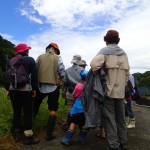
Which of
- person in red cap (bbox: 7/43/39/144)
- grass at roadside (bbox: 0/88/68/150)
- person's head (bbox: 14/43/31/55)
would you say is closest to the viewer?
grass at roadside (bbox: 0/88/68/150)

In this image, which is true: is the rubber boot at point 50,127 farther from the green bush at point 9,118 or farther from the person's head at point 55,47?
the person's head at point 55,47

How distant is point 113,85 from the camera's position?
532cm

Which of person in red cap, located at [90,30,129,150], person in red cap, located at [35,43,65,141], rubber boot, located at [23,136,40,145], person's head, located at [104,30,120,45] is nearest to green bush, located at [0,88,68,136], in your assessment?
rubber boot, located at [23,136,40,145]

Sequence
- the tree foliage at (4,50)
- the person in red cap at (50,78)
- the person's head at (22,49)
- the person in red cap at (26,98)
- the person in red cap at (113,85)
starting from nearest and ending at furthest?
the person in red cap at (113,85) < the person in red cap at (26,98) < the person's head at (22,49) < the person in red cap at (50,78) < the tree foliage at (4,50)

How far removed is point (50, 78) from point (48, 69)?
19cm

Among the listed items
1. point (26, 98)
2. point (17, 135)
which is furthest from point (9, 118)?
point (26, 98)

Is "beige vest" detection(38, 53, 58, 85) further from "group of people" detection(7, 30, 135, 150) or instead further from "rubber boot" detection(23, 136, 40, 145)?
"rubber boot" detection(23, 136, 40, 145)

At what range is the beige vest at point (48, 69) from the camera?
635 cm

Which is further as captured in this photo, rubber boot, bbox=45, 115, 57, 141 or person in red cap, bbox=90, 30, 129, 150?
rubber boot, bbox=45, 115, 57, 141

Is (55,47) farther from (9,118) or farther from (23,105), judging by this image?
(9,118)

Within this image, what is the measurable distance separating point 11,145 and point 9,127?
29.0 inches

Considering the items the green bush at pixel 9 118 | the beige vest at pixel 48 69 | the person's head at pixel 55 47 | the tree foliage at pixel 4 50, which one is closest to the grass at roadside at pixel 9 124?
the green bush at pixel 9 118

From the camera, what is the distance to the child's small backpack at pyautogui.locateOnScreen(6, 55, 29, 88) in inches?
226

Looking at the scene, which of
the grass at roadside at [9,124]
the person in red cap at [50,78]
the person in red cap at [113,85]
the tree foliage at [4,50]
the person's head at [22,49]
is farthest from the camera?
the tree foliage at [4,50]
